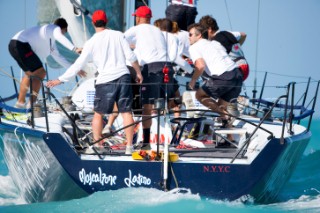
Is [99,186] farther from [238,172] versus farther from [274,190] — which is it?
[274,190]

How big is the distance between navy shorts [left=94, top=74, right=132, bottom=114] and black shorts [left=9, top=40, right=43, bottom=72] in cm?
178

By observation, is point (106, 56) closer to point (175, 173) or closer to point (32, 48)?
point (175, 173)

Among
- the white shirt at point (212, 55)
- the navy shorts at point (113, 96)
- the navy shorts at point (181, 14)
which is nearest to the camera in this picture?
the navy shorts at point (113, 96)

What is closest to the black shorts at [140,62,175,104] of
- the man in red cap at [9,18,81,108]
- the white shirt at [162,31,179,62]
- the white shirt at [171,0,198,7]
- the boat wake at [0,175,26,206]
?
the white shirt at [162,31,179,62]

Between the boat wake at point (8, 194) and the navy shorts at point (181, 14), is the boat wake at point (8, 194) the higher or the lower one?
the lower one

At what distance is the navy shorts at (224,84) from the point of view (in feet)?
28.5

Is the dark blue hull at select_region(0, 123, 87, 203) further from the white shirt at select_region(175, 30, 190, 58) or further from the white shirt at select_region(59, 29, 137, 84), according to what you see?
the white shirt at select_region(175, 30, 190, 58)

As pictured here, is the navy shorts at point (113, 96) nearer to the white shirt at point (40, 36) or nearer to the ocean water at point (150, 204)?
the ocean water at point (150, 204)

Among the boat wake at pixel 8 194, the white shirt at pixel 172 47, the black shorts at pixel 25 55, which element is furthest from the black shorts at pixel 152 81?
the boat wake at pixel 8 194

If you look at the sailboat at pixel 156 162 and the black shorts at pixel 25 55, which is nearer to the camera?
the sailboat at pixel 156 162

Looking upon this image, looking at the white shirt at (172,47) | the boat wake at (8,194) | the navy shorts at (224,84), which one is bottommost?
the boat wake at (8,194)

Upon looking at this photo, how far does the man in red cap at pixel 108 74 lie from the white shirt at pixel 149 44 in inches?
20.1

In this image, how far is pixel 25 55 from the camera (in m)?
9.45

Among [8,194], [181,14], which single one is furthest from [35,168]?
[181,14]
